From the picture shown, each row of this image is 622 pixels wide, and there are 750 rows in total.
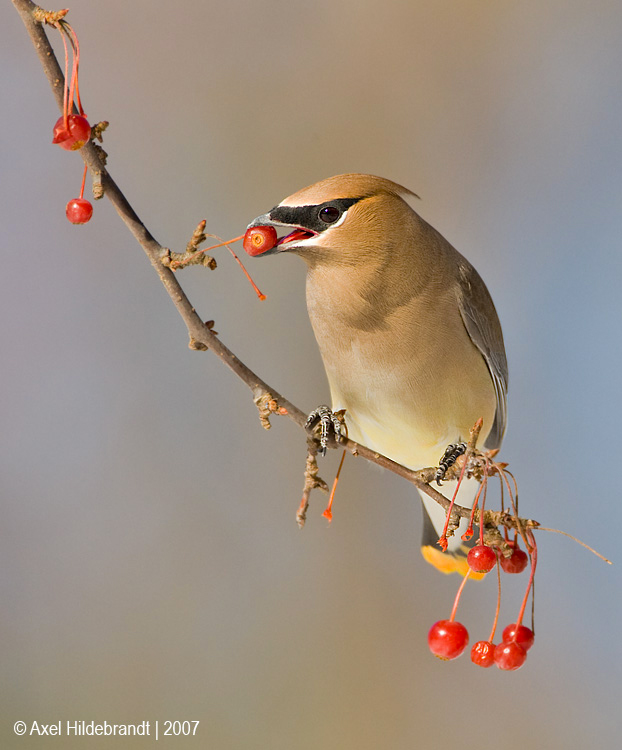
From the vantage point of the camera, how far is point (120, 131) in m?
3.34

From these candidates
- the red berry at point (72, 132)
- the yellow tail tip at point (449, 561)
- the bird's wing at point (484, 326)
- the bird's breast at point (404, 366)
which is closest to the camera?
the red berry at point (72, 132)

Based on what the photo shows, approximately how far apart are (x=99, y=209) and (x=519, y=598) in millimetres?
2189

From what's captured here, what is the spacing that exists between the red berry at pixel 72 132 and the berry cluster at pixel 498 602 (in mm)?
779

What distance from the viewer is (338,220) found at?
1782 millimetres

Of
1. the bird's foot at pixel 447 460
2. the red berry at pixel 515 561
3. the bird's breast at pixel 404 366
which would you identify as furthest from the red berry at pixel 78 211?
the red berry at pixel 515 561

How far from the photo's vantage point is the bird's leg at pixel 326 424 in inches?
68.7

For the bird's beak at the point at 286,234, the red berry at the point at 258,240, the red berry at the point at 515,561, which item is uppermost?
the bird's beak at the point at 286,234

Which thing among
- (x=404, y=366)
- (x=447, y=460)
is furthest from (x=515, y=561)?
(x=404, y=366)

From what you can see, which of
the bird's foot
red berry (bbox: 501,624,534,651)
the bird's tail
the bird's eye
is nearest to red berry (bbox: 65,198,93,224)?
the bird's eye

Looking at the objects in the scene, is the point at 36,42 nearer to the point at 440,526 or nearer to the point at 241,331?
the point at 440,526

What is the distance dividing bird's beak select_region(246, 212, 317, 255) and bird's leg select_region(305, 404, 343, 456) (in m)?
0.34

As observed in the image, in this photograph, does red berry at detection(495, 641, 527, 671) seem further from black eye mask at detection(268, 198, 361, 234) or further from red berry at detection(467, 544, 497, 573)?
black eye mask at detection(268, 198, 361, 234)

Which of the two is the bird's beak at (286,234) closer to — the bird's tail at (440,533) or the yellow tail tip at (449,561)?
the bird's tail at (440,533)

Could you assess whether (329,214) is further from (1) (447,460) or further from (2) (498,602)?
(2) (498,602)
